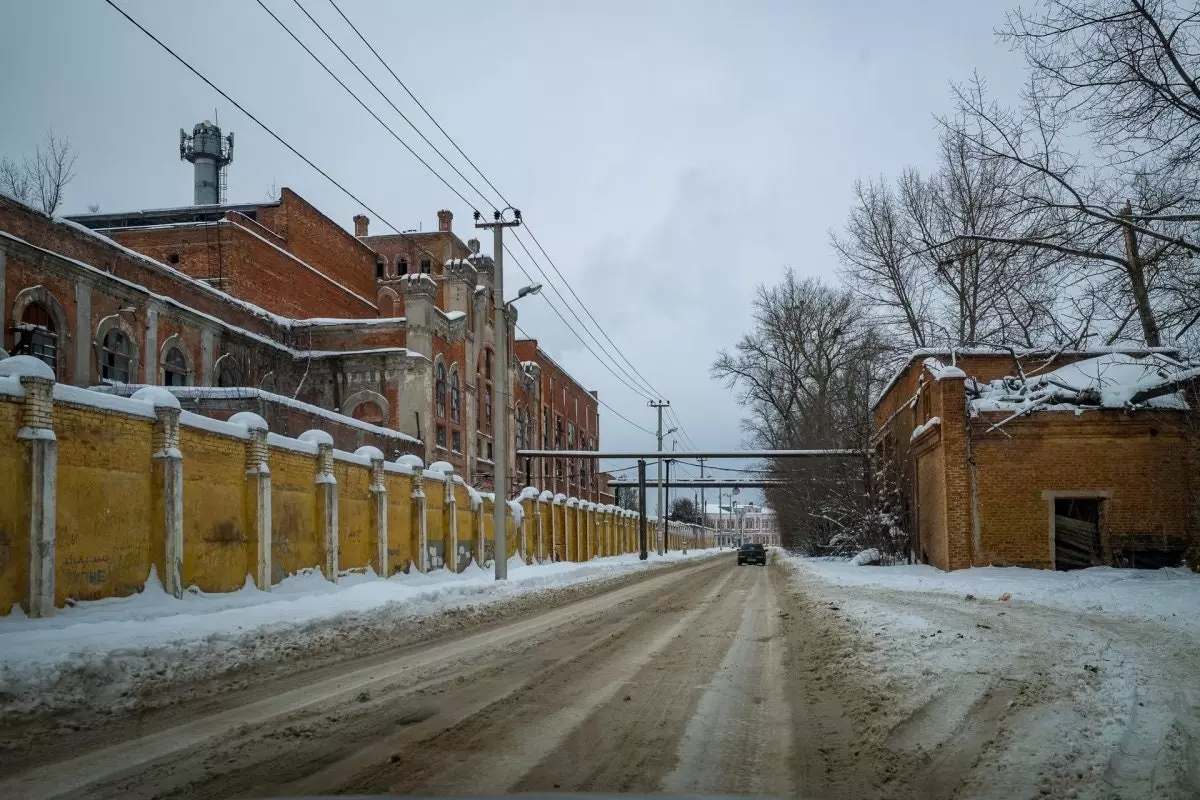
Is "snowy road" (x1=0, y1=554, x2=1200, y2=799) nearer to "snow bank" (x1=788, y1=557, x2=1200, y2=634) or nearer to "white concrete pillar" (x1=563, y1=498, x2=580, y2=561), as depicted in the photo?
"snow bank" (x1=788, y1=557, x2=1200, y2=634)

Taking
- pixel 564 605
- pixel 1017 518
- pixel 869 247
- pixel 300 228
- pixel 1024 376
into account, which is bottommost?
pixel 564 605

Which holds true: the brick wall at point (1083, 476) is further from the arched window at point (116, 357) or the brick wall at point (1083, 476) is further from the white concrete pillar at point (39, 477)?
the arched window at point (116, 357)

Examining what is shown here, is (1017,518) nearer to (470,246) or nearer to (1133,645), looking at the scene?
(1133,645)

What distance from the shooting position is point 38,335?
27.2 m

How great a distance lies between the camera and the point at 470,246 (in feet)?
204

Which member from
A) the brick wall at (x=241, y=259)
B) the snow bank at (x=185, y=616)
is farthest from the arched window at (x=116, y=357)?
the snow bank at (x=185, y=616)

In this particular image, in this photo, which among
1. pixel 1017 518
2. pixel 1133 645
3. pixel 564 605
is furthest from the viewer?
pixel 1017 518

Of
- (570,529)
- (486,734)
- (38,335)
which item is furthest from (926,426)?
(38,335)

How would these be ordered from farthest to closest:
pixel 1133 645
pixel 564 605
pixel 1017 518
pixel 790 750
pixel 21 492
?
1. pixel 1017 518
2. pixel 564 605
3. pixel 21 492
4. pixel 1133 645
5. pixel 790 750

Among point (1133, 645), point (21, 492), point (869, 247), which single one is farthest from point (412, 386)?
point (1133, 645)

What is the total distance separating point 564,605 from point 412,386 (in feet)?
77.8

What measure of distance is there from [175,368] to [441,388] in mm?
12779

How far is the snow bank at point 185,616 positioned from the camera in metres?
8.43

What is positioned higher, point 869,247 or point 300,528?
point 869,247
